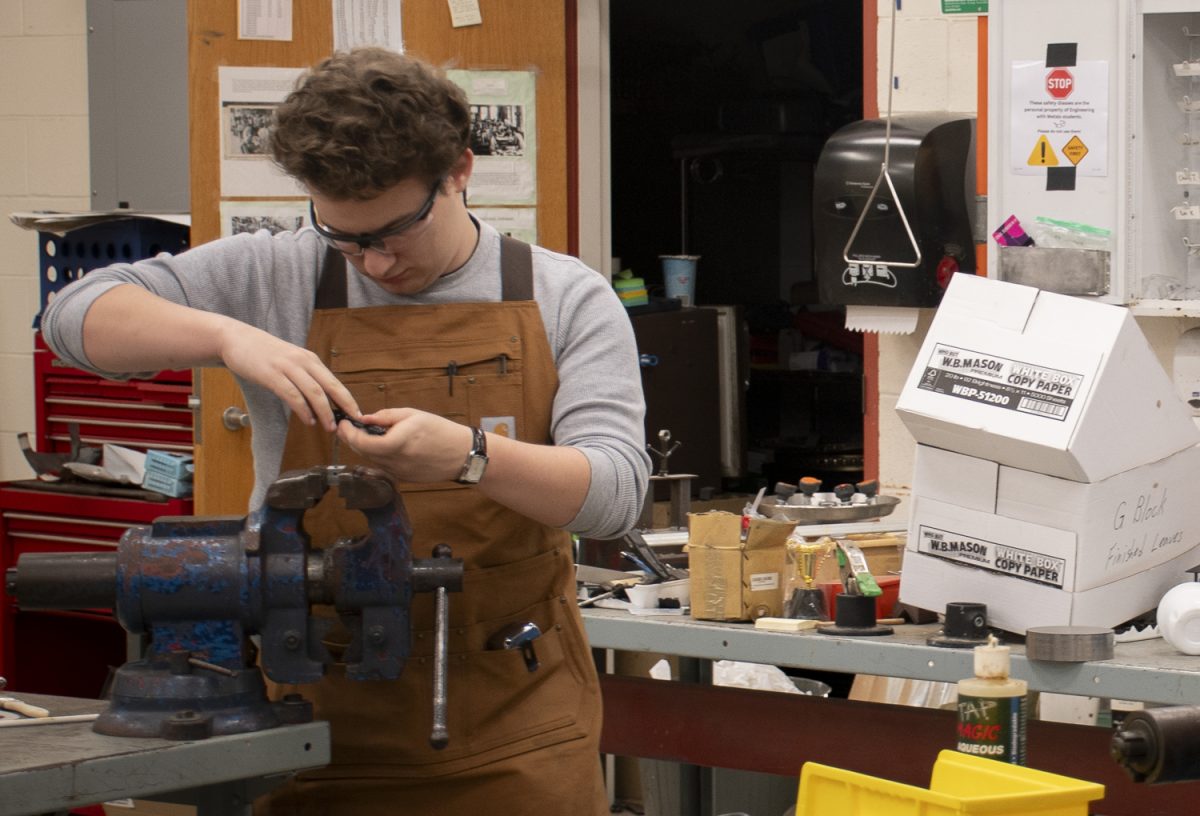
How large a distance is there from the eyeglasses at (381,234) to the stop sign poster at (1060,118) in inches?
76.0

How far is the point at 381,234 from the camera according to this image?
1.63 metres

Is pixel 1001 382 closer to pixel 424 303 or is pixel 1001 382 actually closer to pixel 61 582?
pixel 424 303

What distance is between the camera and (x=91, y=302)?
1675 mm

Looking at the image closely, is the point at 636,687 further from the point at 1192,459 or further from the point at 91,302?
the point at 91,302

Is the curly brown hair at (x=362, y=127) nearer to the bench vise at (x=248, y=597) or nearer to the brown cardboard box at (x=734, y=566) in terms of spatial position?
the bench vise at (x=248, y=597)

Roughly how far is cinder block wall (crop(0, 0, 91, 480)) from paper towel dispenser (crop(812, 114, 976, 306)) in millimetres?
2280

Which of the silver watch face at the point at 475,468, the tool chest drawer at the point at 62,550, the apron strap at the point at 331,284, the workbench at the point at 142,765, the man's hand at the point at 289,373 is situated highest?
the apron strap at the point at 331,284

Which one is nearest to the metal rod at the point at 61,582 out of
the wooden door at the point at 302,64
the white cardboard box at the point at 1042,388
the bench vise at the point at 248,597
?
the bench vise at the point at 248,597

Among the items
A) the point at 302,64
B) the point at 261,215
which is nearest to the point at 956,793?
the point at 261,215

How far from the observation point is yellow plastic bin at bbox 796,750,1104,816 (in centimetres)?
141

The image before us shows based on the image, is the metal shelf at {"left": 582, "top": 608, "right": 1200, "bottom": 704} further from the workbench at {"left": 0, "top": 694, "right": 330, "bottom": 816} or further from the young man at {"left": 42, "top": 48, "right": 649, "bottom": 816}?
the workbench at {"left": 0, "top": 694, "right": 330, "bottom": 816}

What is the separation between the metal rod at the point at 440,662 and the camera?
5.07 ft

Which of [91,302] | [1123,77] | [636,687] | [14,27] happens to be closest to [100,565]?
[91,302]

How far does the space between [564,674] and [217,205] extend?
7.67 feet
